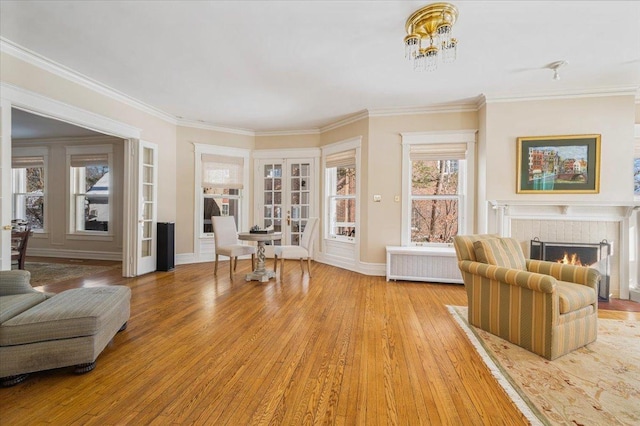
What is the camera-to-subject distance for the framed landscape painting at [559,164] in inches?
156

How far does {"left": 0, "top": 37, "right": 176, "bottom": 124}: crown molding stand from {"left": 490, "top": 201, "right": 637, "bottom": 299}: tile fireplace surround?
5788 mm

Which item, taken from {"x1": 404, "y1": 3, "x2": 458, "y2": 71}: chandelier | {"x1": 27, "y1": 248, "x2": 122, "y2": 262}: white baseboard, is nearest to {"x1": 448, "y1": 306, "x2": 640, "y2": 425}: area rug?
{"x1": 404, "y1": 3, "x2": 458, "y2": 71}: chandelier

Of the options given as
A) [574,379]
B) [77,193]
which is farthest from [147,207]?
[574,379]

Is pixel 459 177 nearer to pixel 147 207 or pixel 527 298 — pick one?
pixel 527 298

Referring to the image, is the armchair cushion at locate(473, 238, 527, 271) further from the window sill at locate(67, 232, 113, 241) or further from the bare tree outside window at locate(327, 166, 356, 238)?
the window sill at locate(67, 232, 113, 241)

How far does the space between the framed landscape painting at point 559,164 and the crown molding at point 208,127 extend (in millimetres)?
5071

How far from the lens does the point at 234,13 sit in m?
2.51

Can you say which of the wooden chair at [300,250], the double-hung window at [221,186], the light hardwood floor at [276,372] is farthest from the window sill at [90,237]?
the wooden chair at [300,250]

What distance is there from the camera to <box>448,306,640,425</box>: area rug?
1622mm

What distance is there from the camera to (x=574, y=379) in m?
1.95

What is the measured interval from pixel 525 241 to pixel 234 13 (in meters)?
4.63

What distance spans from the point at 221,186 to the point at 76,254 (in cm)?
385

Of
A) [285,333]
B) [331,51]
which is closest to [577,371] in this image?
[285,333]

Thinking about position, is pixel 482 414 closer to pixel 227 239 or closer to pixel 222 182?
pixel 227 239
